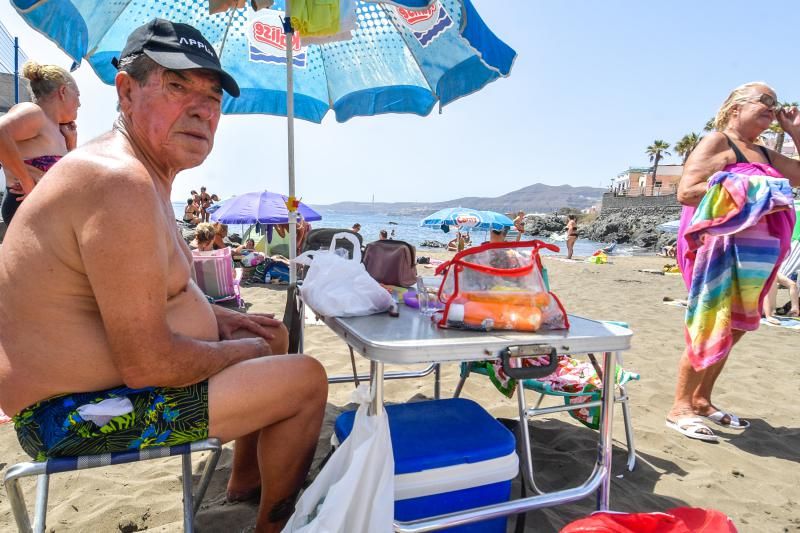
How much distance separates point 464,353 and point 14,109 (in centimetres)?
325

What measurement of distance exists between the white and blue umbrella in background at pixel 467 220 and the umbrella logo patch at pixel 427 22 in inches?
506

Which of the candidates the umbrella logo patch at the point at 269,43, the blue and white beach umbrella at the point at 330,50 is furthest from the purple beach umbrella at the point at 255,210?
the umbrella logo patch at the point at 269,43

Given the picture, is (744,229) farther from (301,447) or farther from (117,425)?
(117,425)

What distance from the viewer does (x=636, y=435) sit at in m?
2.79

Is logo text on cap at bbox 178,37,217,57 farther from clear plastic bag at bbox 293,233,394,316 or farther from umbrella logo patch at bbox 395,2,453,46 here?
umbrella logo patch at bbox 395,2,453,46

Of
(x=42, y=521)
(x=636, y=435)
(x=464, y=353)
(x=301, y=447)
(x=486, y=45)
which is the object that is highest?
(x=486, y=45)

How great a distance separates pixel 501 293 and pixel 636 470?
1.57 metres

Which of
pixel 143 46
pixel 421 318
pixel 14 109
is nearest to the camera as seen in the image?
pixel 143 46

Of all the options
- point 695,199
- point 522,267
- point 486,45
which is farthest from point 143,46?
point 695,199

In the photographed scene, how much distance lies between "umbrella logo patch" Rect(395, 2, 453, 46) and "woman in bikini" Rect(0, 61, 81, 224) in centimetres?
231

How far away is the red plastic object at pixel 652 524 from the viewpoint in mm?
1251

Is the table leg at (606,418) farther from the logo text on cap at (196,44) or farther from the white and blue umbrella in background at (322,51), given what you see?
the white and blue umbrella in background at (322,51)

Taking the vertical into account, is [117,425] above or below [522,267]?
below

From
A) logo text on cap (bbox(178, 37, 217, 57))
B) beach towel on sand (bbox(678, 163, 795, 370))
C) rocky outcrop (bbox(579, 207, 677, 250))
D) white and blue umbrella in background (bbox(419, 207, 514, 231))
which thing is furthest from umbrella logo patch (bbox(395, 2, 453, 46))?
rocky outcrop (bbox(579, 207, 677, 250))
